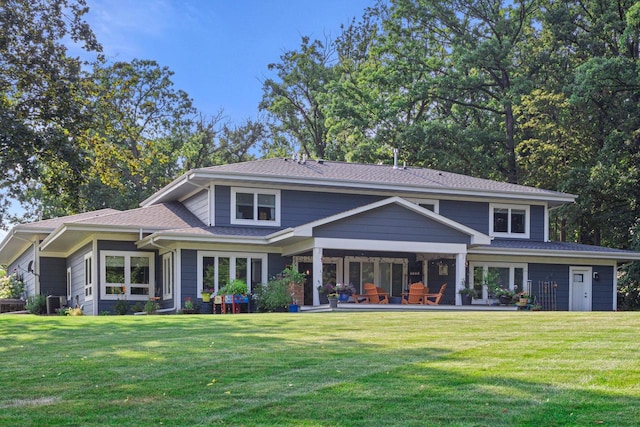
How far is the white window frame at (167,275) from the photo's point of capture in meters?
24.8

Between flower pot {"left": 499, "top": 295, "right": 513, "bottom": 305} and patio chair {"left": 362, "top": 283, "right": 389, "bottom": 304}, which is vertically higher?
patio chair {"left": 362, "top": 283, "right": 389, "bottom": 304}

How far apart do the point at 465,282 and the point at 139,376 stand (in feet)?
65.4

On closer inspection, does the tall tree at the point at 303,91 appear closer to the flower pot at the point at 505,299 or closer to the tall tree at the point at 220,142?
the tall tree at the point at 220,142

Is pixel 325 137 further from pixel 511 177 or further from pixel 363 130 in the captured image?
pixel 511 177

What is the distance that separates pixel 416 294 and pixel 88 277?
10960 mm

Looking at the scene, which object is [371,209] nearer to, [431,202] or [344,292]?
[344,292]

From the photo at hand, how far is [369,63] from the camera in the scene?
44.7m

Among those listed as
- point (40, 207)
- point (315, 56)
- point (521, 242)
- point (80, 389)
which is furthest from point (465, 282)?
point (40, 207)

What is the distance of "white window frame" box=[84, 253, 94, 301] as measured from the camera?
2584cm

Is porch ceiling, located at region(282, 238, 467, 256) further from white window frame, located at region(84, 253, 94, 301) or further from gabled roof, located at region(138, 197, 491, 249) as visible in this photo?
white window frame, located at region(84, 253, 94, 301)

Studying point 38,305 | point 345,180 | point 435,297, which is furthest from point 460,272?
point 38,305

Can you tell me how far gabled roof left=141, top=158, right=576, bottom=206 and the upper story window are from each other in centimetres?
50

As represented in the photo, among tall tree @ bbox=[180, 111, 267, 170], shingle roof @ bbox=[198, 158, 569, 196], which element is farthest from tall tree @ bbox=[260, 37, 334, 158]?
shingle roof @ bbox=[198, 158, 569, 196]

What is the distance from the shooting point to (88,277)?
2652 centimetres
